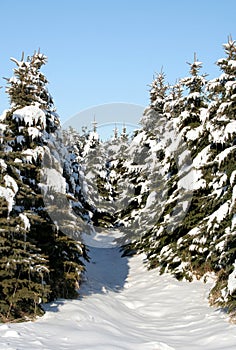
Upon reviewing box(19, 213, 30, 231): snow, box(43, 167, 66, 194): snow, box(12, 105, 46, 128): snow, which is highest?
box(12, 105, 46, 128): snow

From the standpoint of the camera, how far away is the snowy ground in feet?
24.1

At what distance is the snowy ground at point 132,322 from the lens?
734 centimetres

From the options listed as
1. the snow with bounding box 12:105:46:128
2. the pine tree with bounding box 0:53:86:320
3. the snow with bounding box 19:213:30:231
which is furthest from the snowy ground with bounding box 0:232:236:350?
the snow with bounding box 12:105:46:128

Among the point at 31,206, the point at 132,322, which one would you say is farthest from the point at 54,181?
the point at 132,322

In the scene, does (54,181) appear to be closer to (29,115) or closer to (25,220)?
(29,115)

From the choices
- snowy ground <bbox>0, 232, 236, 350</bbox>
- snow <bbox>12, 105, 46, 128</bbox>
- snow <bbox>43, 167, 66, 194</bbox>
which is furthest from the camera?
snow <bbox>43, 167, 66, 194</bbox>

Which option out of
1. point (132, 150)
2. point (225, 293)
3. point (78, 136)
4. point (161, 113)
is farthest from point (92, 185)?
point (225, 293)

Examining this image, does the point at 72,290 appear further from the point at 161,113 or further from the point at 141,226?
the point at 161,113

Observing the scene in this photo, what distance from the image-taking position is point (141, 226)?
2292 centimetres

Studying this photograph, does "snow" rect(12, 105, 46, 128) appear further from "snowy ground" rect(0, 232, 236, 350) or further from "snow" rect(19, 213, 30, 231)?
"snowy ground" rect(0, 232, 236, 350)

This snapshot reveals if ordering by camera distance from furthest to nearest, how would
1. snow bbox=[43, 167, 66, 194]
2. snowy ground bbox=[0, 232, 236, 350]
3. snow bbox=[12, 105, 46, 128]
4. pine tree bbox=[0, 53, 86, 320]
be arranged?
snow bbox=[43, 167, 66, 194] → snow bbox=[12, 105, 46, 128] → pine tree bbox=[0, 53, 86, 320] → snowy ground bbox=[0, 232, 236, 350]

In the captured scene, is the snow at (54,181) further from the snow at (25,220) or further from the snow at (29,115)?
the snow at (25,220)

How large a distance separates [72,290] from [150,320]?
2810 millimetres

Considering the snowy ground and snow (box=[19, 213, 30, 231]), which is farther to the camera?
snow (box=[19, 213, 30, 231])
